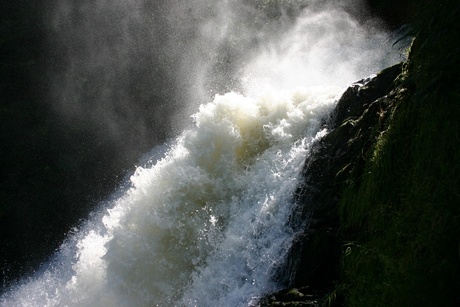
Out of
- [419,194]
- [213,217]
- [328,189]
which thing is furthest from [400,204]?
[213,217]

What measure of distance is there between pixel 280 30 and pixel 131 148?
6460mm

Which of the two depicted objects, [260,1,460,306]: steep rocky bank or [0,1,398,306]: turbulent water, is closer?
[260,1,460,306]: steep rocky bank

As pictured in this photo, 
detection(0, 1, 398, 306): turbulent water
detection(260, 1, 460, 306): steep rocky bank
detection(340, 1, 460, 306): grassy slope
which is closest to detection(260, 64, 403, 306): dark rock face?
detection(260, 1, 460, 306): steep rocky bank

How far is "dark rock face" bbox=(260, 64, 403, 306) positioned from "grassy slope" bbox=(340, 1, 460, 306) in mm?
549

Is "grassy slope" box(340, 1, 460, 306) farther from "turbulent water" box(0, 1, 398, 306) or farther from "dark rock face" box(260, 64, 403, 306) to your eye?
"turbulent water" box(0, 1, 398, 306)

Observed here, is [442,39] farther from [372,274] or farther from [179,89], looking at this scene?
[179,89]

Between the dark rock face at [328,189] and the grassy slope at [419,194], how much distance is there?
549mm

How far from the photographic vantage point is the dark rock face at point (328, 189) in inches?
176

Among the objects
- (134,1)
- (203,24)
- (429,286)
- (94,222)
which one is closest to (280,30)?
(203,24)

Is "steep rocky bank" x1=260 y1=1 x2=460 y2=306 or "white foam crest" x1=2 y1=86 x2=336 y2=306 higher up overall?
"white foam crest" x1=2 y1=86 x2=336 y2=306

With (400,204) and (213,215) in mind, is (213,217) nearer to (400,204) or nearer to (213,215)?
(213,215)

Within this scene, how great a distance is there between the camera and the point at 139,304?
6.61 meters

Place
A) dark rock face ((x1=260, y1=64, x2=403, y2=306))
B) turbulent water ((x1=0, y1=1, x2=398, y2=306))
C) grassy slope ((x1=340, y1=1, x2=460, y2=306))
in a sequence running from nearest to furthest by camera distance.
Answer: grassy slope ((x1=340, y1=1, x2=460, y2=306))
dark rock face ((x1=260, y1=64, x2=403, y2=306))
turbulent water ((x1=0, y1=1, x2=398, y2=306))

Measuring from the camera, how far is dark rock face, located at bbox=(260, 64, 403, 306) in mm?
4461
